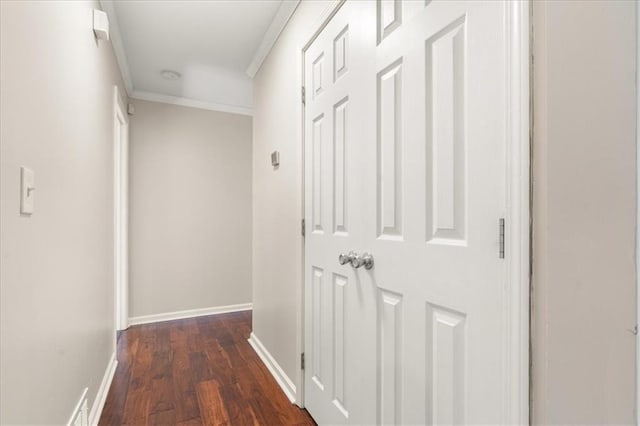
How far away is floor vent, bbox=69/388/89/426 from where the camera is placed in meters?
1.35

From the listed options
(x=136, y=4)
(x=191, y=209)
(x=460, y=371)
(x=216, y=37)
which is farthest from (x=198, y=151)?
(x=460, y=371)

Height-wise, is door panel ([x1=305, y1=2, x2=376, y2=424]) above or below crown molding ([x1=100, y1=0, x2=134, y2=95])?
below

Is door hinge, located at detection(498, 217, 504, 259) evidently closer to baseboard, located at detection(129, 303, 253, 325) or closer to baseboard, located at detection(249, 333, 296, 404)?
baseboard, located at detection(249, 333, 296, 404)

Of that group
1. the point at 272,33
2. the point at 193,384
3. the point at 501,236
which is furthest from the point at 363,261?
the point at 272,33

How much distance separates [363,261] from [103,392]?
5.99ft

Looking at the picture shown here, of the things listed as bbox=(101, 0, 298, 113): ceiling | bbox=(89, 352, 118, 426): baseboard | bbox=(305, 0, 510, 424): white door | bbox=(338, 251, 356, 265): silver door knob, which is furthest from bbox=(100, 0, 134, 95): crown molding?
bbox=(89, 352, 118, 426): baseboard

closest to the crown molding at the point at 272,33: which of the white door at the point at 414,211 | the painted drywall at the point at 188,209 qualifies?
the white door at the point at 414,211

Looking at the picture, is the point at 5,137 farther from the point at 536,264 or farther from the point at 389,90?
the point at 536,264

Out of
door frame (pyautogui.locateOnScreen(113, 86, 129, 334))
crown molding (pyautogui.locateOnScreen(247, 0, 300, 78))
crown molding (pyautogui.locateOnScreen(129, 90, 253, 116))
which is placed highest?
crown molding (pyautogui.locateOnScreen(247, 0, 300, 78))

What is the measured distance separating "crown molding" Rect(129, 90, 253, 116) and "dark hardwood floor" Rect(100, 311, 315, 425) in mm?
2367

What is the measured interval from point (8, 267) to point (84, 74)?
1.13 m

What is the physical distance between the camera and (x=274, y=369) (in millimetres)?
2205

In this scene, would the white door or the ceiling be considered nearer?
the white door

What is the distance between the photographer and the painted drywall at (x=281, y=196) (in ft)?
6.13
